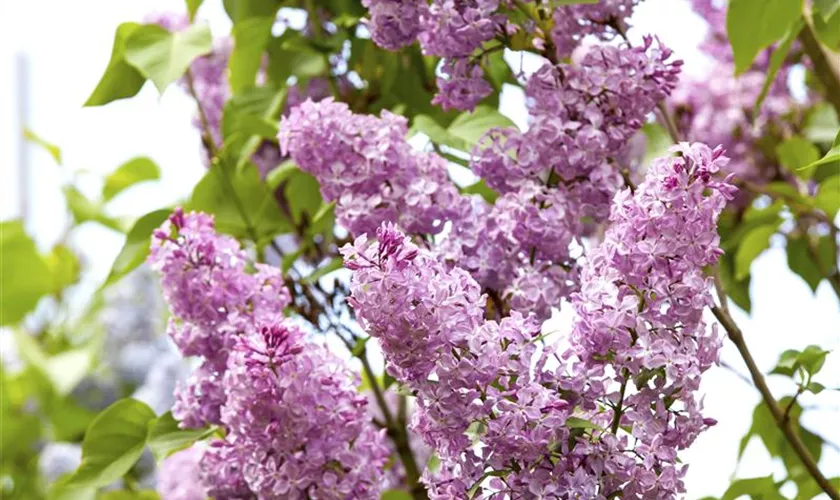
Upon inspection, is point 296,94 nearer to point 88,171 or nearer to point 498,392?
point 88,171

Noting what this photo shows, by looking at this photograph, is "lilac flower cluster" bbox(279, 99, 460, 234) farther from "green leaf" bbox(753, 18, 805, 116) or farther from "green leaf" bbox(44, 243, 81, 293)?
"green leaf" bbox(44, 243, 81, 293)

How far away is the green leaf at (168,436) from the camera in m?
0.61

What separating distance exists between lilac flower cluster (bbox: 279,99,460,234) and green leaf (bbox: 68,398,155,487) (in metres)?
0.20

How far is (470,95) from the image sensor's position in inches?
23.2

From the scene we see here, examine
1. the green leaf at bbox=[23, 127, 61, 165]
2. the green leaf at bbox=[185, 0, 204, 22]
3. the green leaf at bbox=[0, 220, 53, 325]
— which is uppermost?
the green leaf at bbox=[0, 220, 53, 325]

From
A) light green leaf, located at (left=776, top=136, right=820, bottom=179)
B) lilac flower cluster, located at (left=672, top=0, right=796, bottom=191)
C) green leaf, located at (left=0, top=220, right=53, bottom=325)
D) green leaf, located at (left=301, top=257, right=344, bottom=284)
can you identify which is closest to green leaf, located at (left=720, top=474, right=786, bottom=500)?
green leaf, located at (left=301, top=257, right=344, bottom=284)

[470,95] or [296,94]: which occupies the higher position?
[296,94]

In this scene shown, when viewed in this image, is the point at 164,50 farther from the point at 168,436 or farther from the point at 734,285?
the point at 734,285

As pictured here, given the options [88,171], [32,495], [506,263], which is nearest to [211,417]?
[506,263]

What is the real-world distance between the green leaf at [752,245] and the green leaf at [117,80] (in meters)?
0.45

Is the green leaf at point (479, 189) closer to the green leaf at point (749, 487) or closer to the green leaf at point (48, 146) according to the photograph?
the green leaf at point (749, 487)

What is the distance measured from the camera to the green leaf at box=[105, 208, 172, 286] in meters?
0.75

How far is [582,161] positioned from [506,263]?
6cm

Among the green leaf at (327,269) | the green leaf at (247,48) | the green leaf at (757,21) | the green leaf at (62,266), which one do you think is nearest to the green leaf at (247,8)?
the green leaf at (247,48)
